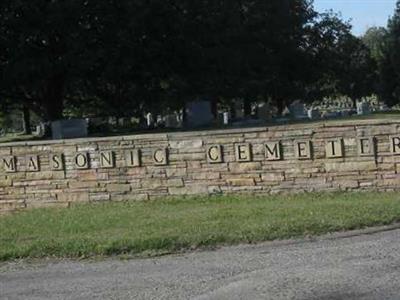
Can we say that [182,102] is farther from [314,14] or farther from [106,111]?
[314,14]

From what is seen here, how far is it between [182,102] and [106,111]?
10.0 metres

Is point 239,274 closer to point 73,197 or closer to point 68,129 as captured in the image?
→ point 73,197

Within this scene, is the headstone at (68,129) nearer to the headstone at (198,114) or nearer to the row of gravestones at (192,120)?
the row of gravestones at (192,120)

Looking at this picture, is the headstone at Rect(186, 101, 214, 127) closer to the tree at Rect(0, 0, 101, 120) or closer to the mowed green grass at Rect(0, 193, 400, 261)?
the tree at Rect(0, 0, 101, 120)

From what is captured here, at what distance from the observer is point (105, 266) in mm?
7570

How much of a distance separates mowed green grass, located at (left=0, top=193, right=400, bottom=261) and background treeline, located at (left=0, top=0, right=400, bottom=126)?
24753 millimetres

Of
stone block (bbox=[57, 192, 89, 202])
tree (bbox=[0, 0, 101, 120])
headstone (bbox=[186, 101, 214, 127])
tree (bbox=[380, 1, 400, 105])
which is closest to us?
stone block (bbox=[57, 192, 89, 202])

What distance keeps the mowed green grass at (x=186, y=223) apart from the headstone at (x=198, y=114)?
29.3 meters

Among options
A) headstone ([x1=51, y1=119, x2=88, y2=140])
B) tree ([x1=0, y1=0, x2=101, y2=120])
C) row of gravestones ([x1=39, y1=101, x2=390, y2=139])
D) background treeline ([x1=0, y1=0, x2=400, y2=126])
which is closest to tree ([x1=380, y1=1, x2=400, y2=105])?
row of gravestones ([x1=39, y1=101, x2=390, y2=139])

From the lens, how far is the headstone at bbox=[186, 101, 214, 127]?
4203 centimetres

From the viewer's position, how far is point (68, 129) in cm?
3017

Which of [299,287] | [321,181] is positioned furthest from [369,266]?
[321,181]

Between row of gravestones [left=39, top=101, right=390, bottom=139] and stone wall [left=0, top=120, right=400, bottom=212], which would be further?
row of gravestones [left=39, top=101, right=390, bottom=139]

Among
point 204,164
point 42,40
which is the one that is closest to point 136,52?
point 42,40
